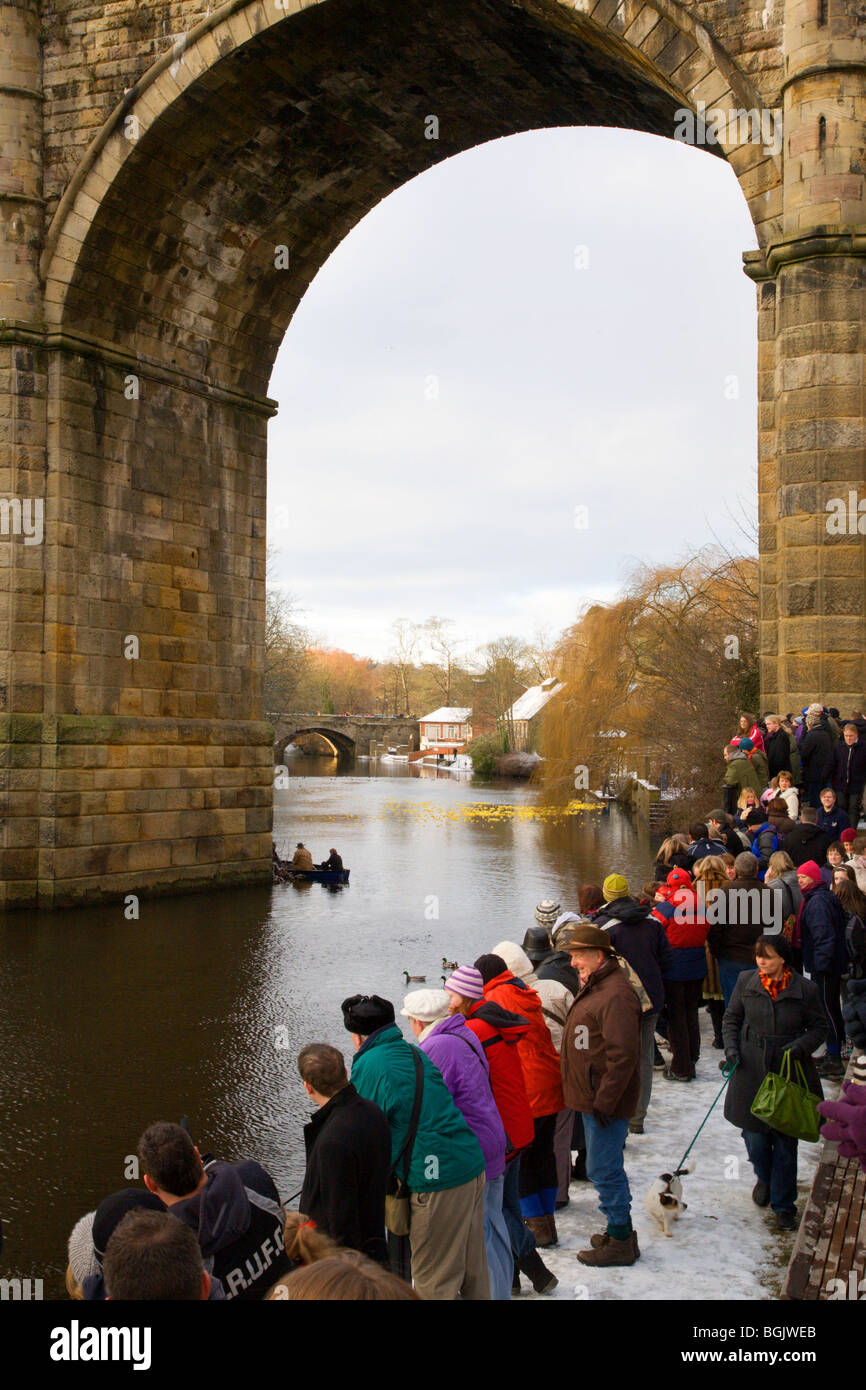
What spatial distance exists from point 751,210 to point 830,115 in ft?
3.07

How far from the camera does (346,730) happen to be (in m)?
75.3

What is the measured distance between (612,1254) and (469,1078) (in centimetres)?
131

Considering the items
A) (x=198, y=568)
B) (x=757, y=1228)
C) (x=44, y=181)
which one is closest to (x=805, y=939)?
(x=757, y=1228)

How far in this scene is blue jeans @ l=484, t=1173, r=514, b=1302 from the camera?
13.2 ft

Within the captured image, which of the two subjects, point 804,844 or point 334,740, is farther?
point 334,740

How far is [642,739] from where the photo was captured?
26.2 meters

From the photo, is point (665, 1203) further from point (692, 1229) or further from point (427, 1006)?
point (427, 1006)

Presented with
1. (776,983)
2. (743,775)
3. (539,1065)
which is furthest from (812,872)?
(743,775)

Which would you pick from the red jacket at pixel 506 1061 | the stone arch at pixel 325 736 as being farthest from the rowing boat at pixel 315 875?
the stone arch at pixel 325 736

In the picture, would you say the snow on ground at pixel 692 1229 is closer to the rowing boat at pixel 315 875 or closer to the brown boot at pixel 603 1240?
the brown boot at pixel 603 1240

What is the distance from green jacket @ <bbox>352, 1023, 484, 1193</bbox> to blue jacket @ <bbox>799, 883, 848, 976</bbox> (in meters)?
3.50

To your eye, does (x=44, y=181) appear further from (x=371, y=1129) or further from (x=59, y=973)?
(x=371, y=1129)

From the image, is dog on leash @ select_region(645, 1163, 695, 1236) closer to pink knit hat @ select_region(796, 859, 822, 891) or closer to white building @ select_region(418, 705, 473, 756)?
pink knit hat @ select_region(796, 859, 822, 891)

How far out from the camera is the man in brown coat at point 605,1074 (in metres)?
4.55
